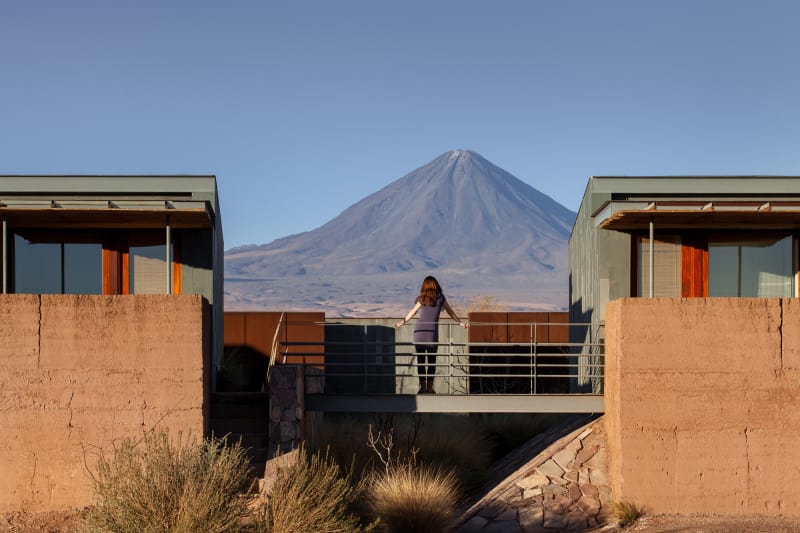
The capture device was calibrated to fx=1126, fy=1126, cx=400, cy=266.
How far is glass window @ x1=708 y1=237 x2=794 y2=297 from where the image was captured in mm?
18547

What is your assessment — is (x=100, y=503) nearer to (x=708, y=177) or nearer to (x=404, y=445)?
(x=404, y=445)

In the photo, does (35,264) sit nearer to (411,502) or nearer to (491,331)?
(411,502)

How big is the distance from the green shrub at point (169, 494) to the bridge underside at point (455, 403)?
3514 mm

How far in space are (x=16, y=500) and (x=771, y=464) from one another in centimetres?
974

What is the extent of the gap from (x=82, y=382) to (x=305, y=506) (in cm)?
368

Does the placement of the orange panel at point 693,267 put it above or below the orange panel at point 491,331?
above

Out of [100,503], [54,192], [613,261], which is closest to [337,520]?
[100,503]

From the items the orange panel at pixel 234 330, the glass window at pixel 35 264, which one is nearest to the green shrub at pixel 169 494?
the glass window at pixel 35 264

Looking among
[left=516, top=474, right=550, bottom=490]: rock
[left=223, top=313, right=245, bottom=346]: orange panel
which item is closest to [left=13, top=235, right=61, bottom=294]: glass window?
[left=223, top=313, right=245, bottom=346]: orange panel

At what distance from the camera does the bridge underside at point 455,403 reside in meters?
16.2

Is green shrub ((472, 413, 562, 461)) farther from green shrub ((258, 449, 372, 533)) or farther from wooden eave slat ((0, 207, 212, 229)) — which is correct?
green shrub ((258, 449, 372, 533))

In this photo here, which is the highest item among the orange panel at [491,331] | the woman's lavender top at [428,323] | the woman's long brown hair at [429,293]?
the woman's long brown hair at [429,293]

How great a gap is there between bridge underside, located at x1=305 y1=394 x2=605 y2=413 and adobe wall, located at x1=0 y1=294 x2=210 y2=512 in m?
2.68

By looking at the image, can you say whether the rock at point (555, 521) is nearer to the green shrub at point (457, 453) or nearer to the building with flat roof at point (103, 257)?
the green shrub at point (457, 453)
